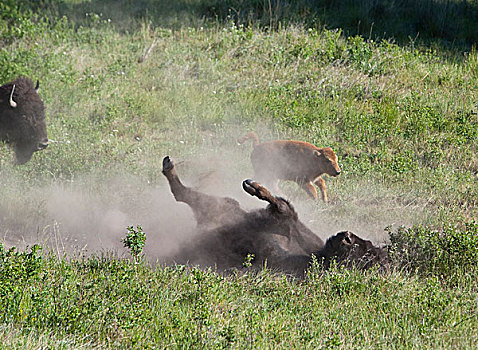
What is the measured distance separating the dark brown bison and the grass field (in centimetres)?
22

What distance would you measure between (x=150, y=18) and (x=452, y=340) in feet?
34.2

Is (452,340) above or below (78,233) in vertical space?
above

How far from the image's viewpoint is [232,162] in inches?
307

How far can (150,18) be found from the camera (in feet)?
41.1

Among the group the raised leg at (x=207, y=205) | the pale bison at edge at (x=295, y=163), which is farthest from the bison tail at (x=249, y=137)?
the raised leg at (x=207, y=205)

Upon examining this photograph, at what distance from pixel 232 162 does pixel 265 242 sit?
307 centimetres

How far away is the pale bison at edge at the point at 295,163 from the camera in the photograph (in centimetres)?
644

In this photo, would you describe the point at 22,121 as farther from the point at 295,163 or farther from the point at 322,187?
the point at 322,187

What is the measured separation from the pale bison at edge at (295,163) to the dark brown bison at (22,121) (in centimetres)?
290

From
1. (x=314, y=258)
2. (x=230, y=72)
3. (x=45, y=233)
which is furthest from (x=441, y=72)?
(x=45, y=233)

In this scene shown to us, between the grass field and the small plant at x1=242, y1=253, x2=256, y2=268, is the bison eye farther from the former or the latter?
the small plant at x1=242, y1=253, x2=256, y2=268

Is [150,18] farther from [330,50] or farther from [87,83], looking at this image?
[330,50]

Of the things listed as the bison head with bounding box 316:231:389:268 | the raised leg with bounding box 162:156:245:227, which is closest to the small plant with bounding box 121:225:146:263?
the raised leg with bounding box 162:156:245:227

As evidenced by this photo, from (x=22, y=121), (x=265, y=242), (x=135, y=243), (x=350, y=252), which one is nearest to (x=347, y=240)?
(x=350, y=252)
